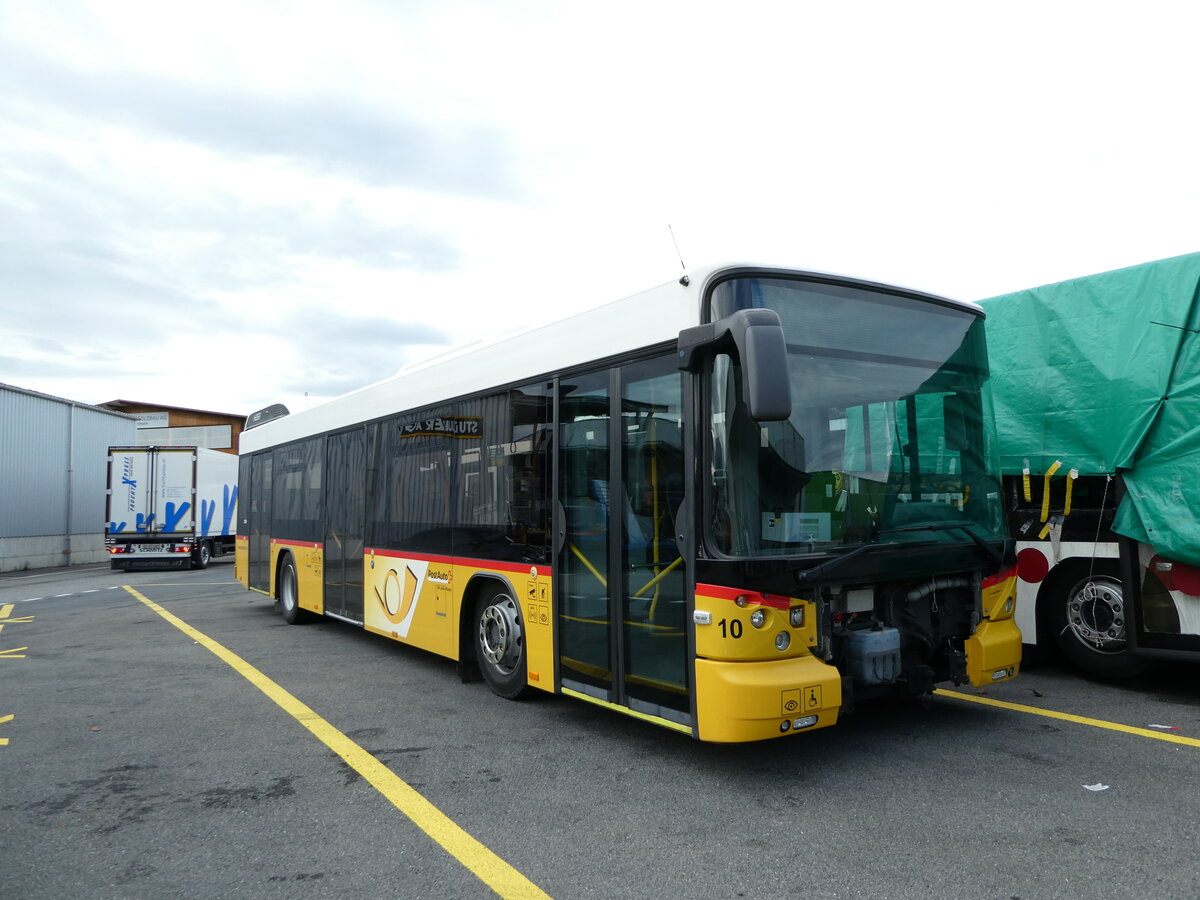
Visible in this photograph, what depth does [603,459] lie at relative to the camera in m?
5.36

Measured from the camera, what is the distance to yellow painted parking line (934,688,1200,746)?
5.23 metres

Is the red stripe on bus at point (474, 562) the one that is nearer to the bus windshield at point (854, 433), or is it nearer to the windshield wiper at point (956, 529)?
the bus windshield at point (854, 433)

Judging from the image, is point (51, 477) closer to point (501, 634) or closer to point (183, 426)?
point (183, 426)

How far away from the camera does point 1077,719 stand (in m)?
5.68

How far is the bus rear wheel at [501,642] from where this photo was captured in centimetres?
632

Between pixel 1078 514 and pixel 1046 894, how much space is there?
412 centimetres

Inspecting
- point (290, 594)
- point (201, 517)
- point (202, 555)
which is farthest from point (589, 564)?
point (202, 555)

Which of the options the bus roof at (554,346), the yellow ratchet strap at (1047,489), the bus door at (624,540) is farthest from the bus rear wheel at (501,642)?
the yellow ratchet strap at (1047,489)

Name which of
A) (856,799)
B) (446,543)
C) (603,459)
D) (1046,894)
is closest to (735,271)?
(603,459)

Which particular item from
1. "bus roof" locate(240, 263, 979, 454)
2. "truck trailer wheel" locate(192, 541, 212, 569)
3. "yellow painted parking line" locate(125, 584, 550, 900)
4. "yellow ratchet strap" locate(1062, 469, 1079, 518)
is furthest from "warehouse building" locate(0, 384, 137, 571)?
"yellow ratchet strap" locate(1062, 469, 1079, 518)

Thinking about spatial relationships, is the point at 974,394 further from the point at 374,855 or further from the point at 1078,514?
the point at 374,855

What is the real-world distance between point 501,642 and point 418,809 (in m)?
2.26

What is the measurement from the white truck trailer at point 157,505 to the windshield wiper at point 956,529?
23.5 m

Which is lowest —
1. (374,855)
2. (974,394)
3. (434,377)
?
(374,855)
